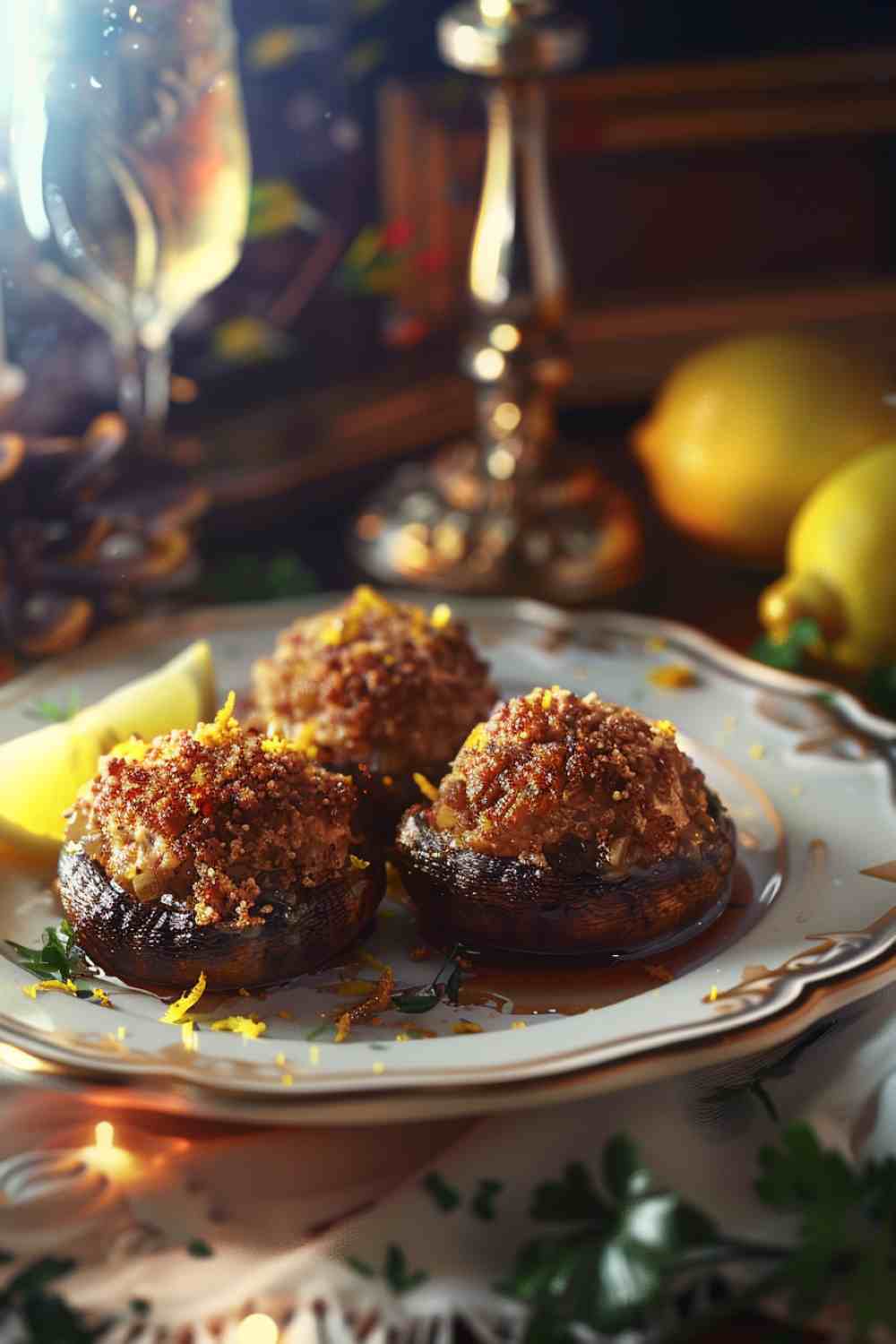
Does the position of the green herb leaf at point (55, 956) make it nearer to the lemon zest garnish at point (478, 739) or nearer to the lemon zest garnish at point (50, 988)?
the lemon zest garnish at point (50, 988)

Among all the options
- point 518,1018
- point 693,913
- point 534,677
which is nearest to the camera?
point 518,1018

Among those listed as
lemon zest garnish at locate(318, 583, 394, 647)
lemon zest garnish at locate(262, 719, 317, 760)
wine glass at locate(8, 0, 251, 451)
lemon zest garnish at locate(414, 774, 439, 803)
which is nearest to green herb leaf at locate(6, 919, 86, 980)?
lemon zest garnish at locate(262, 719, 317, 760)

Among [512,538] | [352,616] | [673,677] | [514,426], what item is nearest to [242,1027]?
[352,616]

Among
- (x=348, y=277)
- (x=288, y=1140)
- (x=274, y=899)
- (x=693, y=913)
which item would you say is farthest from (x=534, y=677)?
(x=348, y=277)

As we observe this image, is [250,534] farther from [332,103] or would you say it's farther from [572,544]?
[332,103]

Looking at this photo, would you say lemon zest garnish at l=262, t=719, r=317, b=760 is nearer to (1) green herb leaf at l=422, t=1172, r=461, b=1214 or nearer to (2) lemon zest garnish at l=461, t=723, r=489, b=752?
(2) lemon zest garnish at l=461, t=723, r=489, b=752

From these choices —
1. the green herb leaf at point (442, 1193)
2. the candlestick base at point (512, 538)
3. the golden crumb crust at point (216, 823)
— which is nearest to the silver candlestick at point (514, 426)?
the candlestick base at point (512, 538)
